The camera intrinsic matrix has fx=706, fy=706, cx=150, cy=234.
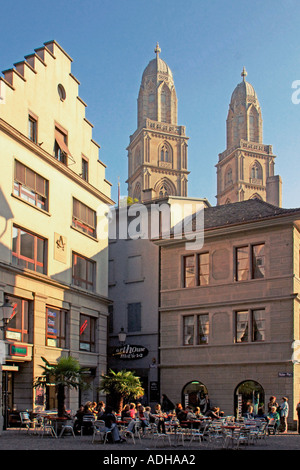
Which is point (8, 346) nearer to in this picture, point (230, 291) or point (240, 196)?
point (230, 291)

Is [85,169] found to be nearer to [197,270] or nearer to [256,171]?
[197,270]

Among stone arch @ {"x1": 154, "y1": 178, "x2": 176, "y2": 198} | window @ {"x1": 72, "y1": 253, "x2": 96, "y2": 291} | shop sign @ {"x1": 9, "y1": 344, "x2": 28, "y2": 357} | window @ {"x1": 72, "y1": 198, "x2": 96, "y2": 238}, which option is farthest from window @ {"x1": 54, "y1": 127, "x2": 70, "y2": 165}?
stone arch @ {"x1": 154, "y1": 178, "x2": 176, "y2": 198}

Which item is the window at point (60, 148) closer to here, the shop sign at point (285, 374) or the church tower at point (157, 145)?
the shop sign at point (285, 374)

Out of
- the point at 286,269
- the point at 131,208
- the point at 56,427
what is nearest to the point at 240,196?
the point at 131,208

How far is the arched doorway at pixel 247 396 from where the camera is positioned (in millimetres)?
34844

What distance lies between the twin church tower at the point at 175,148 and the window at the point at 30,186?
82727mm

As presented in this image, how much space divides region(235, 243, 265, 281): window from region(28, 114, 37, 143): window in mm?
12204

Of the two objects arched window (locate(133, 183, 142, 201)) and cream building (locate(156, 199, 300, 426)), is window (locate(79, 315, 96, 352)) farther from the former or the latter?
arched window (locate(133, 183, 142, 201))

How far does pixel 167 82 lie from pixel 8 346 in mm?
112034

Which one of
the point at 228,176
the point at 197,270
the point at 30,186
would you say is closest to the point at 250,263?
the point at 197,270

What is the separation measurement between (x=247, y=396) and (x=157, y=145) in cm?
9244

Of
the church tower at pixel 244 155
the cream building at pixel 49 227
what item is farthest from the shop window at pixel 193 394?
the church tower at pixel 244 155

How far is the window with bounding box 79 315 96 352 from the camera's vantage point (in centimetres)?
3675

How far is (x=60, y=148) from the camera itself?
35625 mm
